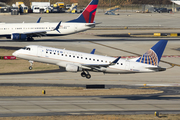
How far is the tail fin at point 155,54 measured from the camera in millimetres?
48531

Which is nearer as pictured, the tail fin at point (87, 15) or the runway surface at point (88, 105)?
the runway surface at point (88, 105)

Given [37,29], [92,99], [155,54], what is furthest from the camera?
[37,29]

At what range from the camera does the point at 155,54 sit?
49031 millimetres

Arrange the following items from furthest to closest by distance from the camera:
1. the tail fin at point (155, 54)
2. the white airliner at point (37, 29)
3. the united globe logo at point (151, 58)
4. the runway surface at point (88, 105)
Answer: the white airliner at point (37, 29) → the united globe logo at point (151, 58) → the tail fin at point (155, 54) → the runway surface at point (88, 105)

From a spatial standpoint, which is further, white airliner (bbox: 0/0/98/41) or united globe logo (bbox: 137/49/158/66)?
white airliner (bbox: 0/0/98/41)

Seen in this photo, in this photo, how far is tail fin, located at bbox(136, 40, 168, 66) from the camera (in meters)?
48.5

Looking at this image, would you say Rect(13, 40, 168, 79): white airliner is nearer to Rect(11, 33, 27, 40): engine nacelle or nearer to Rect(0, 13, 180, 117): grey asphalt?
Rect(0, 13, 180, 117): grey asphalt

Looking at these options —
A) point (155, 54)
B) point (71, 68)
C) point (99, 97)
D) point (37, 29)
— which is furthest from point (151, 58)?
point (37, 29)

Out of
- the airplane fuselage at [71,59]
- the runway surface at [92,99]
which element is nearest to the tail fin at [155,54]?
the airplane fuselage at [71,59]

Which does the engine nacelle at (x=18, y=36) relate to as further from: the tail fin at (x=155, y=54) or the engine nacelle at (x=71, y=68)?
the tail fin at (x=155, y=54)

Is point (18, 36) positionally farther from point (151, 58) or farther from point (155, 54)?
point (155, 54)

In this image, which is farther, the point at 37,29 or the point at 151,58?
the point at 37,29

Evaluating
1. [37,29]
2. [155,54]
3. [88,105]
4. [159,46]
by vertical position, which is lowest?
[88,105]

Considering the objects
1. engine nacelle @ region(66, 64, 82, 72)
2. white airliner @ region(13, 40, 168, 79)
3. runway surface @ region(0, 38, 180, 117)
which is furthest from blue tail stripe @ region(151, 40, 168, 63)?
engine nacelle @ region(66, 64, 82, 72)
